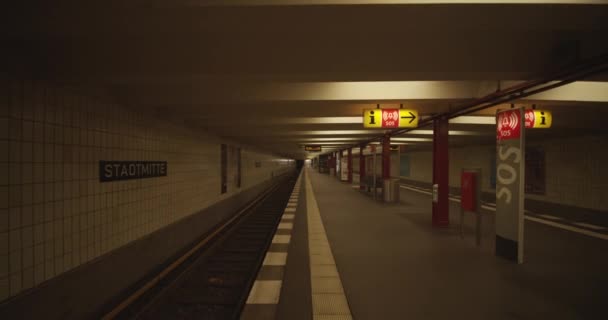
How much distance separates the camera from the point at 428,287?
3180mm

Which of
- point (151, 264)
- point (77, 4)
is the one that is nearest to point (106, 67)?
point (77, 4)

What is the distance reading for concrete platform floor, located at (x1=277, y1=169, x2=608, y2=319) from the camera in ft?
8.98

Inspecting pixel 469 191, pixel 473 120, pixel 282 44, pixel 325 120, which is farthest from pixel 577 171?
pixel 282 44

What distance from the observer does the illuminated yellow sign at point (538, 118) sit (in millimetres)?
5647

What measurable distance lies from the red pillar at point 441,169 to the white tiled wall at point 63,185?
6691mm

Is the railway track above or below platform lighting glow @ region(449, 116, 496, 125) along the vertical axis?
below

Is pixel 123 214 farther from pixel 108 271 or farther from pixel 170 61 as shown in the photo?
pixel 170 61

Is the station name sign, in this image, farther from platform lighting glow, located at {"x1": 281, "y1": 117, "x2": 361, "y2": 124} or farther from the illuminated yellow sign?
the illuminated yellow sign

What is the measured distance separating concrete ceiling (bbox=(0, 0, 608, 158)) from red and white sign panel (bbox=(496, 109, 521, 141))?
607 mm

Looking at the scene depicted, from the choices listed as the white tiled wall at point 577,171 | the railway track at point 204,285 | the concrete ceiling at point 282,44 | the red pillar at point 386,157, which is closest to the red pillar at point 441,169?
the concrete ceiling at point 282,44

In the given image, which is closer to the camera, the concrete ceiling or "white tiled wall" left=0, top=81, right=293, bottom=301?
the concrete ceiling

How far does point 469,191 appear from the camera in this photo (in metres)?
4.94

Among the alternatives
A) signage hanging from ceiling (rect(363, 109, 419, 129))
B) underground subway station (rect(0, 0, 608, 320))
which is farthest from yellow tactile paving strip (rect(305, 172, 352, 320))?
signage hanging from ceiling (rect(363, 109, 419, 129))

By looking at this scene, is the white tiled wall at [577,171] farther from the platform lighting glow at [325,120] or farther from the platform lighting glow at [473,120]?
the platform lighting glow at [325,120]
